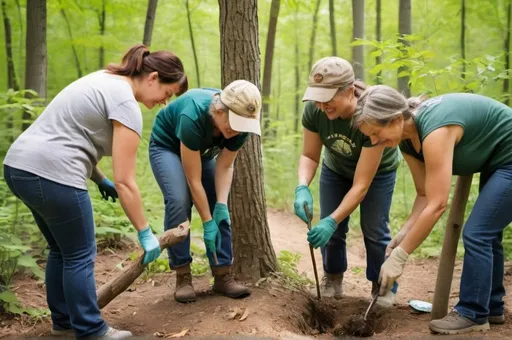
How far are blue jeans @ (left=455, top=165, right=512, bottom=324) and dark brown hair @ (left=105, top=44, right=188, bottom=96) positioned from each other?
190 centimetres

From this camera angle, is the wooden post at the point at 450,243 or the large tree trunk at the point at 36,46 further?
the large tree trunk at the point at 36,46

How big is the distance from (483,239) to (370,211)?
0.89m

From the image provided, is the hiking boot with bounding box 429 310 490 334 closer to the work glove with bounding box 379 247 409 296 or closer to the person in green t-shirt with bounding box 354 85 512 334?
the person in green t-shirt with bounding box 354 85 512 334

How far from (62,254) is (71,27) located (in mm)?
9309

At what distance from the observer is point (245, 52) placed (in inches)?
147

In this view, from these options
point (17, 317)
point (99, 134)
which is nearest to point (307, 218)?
point (99, 134)

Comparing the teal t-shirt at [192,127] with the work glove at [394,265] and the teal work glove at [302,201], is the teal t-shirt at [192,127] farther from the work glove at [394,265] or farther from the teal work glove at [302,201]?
the work glove at [394,265]

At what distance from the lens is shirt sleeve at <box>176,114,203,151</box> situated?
310 centimetres

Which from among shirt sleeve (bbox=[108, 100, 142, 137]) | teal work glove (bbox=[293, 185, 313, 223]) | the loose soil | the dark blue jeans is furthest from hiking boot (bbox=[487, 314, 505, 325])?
shirt sleeve (bbox=[108, 100, 142, 137])

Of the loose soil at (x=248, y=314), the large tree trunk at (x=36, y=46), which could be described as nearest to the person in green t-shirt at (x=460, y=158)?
the loose soil at (x=248, y=314)

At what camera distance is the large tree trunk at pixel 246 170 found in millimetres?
3730

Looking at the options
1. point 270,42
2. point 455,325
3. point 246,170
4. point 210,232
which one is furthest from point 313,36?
point 455,325

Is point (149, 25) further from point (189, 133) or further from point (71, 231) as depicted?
point (71, 231)

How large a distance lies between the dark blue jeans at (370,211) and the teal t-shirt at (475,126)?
2.33 ft
